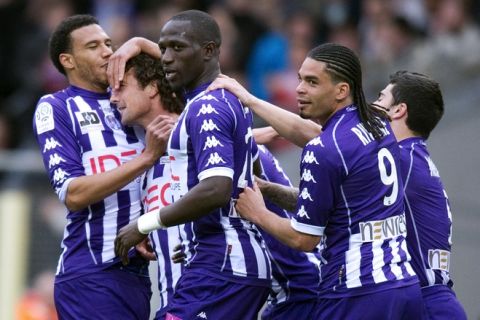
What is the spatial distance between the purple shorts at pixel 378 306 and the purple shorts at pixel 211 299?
0.45 meters

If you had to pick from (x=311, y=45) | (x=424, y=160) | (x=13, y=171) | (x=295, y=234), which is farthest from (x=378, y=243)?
(x=311, y=45)

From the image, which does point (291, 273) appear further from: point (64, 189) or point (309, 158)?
point (64, 189)

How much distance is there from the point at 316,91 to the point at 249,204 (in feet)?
2.40

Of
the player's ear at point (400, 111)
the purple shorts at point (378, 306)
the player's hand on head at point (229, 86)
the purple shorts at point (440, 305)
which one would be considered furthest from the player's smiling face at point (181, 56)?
the purple shorts at point (440, 305)

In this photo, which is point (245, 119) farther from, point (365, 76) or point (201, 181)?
point (365, 76)

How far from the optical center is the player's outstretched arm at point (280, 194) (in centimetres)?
752

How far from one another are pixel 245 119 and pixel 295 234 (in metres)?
0.71

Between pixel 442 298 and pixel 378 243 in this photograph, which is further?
pixel 442 298

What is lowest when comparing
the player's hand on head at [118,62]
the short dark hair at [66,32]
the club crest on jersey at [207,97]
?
the club crest on jersey at [207,97]

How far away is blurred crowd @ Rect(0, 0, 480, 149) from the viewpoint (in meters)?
13.5

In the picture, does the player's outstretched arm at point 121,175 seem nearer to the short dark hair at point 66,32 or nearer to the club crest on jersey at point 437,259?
the short dark hair at point 66,32

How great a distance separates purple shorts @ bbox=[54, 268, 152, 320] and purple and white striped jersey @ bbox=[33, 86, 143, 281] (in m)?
0.06

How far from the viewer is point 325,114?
6934 millimetres

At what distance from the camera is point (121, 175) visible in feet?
24.0
